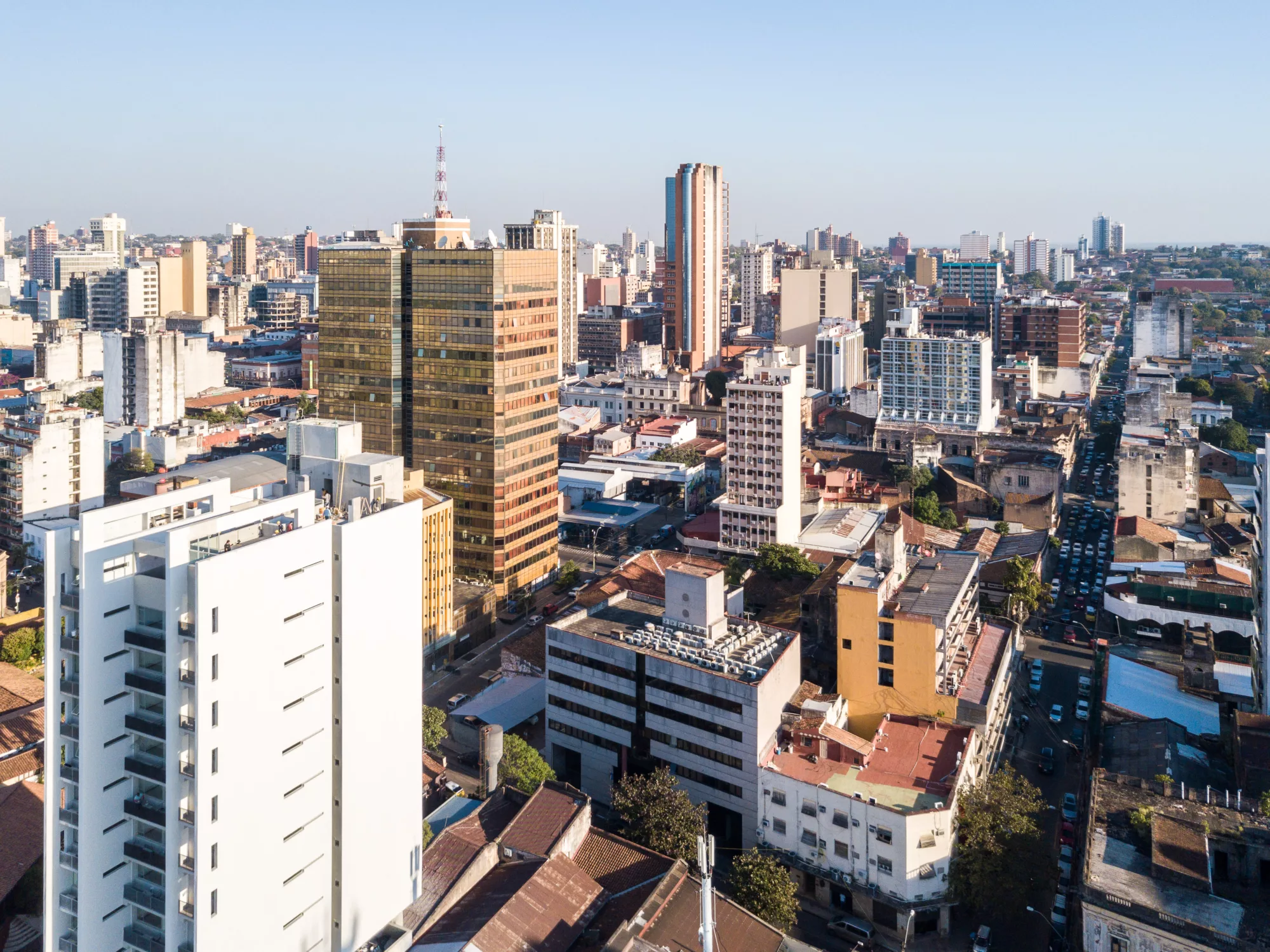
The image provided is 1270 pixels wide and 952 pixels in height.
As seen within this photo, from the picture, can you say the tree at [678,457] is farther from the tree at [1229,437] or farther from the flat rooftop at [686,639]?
the flat rooftop at [686,639]

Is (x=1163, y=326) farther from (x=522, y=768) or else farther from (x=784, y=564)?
(x=522, y=768)

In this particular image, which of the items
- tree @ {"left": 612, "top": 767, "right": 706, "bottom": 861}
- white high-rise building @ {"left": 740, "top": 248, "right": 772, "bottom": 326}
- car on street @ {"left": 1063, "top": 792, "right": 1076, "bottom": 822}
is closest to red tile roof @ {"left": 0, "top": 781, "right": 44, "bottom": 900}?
tree @ {"left": 612, "top": 767, "right": 706, "bottom": 861}

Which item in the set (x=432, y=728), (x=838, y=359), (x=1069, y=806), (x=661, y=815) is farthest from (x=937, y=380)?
(x=661, y=815)

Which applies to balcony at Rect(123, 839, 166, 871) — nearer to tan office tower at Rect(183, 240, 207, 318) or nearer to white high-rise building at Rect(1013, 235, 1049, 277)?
tan office tower at Rect(183, 240, 207, 318)

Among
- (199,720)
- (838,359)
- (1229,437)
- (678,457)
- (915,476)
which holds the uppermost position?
(838,359)

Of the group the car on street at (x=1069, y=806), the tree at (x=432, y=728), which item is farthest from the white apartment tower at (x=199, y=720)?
the car on street at (x=1069, y=806)

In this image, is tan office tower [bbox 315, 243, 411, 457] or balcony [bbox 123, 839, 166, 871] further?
tan office tower [bbox 315, 243, 411, 457]
